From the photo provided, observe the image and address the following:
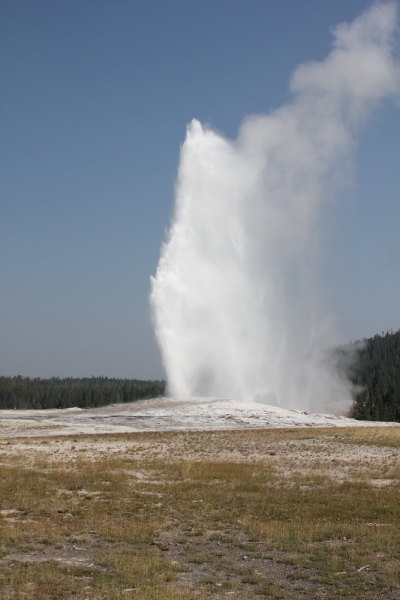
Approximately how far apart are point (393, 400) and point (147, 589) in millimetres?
86301

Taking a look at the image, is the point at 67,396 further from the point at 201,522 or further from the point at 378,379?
the point at 201,522

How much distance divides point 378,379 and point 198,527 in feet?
375

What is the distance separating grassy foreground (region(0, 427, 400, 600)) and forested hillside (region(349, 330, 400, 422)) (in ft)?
212

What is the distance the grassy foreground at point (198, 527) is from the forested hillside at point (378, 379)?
2543 inches

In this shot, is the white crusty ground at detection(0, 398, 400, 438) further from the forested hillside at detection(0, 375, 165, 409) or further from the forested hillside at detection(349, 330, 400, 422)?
the forested hillside at detection(0, 375, 165, 409)

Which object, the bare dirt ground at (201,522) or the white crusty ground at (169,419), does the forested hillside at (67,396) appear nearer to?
the white crusty ground at (169,419)

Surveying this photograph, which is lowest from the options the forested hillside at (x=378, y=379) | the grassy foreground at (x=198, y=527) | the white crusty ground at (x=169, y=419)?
the grassy foreground at (x=198, y=527)

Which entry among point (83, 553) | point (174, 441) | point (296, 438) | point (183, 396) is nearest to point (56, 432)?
point (174, 441)

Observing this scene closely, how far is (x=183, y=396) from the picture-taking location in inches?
2549

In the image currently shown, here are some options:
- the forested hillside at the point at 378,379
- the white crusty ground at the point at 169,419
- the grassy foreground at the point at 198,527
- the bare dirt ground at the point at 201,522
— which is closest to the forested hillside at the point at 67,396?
the forested hillside at the point at 378,379

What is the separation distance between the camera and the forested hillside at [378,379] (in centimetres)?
8794

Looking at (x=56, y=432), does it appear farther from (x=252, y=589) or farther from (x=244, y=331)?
(x=252, y=589)

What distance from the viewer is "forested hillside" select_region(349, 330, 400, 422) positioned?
87.9 metres

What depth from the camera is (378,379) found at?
121m
